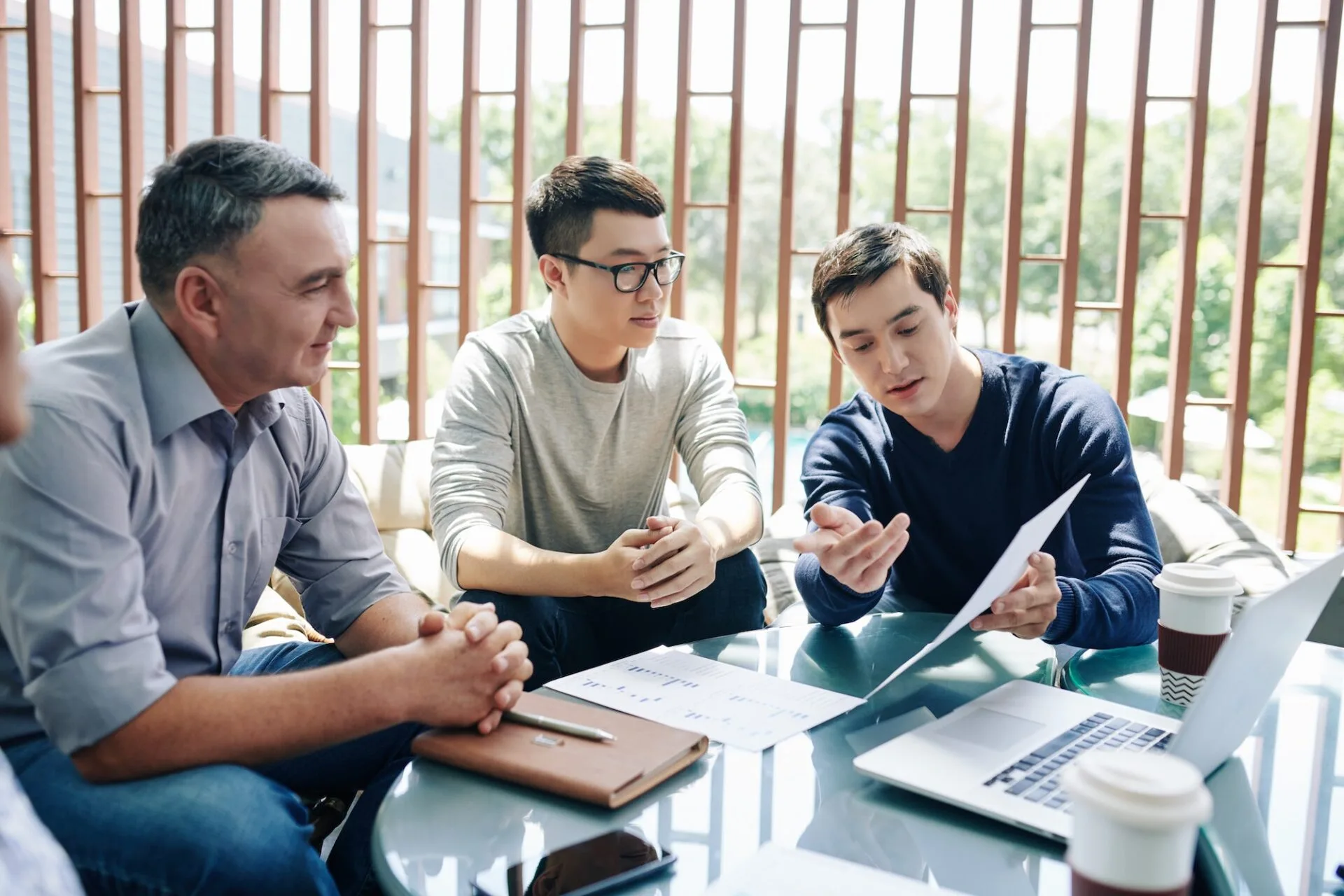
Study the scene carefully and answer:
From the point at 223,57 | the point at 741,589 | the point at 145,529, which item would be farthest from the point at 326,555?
the point at 223,57

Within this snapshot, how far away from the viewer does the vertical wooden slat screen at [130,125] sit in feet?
11.6

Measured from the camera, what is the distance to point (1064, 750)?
111cm

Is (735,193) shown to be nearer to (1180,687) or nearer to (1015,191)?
(1015,191)

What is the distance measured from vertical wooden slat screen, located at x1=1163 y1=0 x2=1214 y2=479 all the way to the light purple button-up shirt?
242cm

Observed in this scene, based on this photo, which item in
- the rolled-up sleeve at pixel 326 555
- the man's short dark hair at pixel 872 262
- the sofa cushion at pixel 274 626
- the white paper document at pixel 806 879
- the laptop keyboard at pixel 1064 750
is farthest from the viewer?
the sofa cushion at pixel 274 626

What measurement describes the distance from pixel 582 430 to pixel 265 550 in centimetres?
83

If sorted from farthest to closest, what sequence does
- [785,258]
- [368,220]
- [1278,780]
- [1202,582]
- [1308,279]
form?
[368,220], [785,258], [1308,279], [1202,582], [1278,780]

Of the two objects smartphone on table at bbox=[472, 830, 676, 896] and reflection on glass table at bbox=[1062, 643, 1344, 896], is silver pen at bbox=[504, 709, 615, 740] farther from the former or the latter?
reflection on glass table at bbox=[1062, 643, 1344, 896]

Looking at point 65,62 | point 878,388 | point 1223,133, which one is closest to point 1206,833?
point 878,388

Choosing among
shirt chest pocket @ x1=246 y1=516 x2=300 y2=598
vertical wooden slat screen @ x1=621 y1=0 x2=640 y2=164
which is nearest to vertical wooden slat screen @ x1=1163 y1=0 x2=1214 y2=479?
vertical wooden slat screen @ x1=621 y1=0 x2=640 y2=164

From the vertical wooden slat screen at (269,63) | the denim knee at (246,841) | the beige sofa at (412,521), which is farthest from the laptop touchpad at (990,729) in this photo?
the vertical wooden slat screen at (269,63)

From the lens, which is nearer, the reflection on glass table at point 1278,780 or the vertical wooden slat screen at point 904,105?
the reflection on glass table at point 1278,780

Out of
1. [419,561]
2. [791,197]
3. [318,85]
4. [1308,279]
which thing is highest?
[318,85]

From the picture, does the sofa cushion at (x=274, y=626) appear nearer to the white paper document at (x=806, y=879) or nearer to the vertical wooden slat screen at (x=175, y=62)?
the white paper document at (x=806, y=879)
